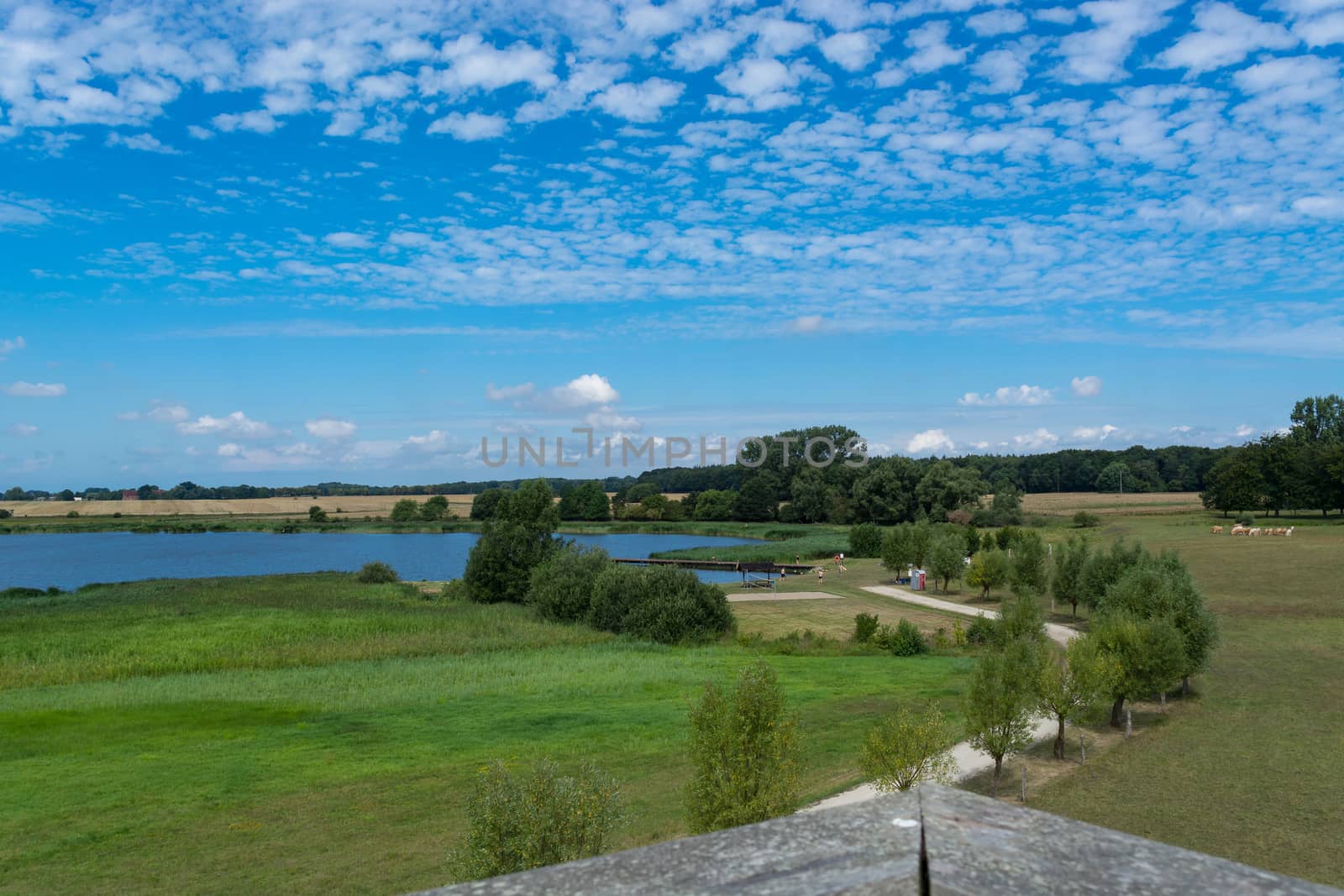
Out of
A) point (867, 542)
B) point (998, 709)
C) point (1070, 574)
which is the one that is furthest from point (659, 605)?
point (867, 542)

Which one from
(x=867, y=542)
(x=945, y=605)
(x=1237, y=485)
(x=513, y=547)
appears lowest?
(x=945, y=605)

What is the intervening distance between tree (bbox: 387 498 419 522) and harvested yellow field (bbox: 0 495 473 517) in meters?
7.70

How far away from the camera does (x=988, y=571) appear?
49000 millimetres

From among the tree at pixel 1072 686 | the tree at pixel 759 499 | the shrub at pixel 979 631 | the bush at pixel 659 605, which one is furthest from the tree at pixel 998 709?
the tree at pixel 759 499

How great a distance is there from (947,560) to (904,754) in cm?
3932

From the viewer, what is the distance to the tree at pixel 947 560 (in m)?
52.2

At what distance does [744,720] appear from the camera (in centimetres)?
1267

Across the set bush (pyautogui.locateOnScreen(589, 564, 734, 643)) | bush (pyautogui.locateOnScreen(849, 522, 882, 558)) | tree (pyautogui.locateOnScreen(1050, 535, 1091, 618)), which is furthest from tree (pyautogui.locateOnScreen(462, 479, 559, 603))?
bush (pyautogui.locateOnScreen(849, 522, 882, 558))

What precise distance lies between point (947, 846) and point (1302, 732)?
24246 mm

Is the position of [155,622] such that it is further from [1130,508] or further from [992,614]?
[1130,508]

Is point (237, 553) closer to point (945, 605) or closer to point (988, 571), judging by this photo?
point (945, 605)

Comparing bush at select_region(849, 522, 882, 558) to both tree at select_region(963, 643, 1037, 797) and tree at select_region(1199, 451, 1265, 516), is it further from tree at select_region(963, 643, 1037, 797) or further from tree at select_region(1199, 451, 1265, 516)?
tree at select_region(963, 643, 1037, 797)

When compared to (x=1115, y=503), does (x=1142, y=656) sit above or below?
below

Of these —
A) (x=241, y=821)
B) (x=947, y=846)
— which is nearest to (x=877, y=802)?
(x=947, y=846)
